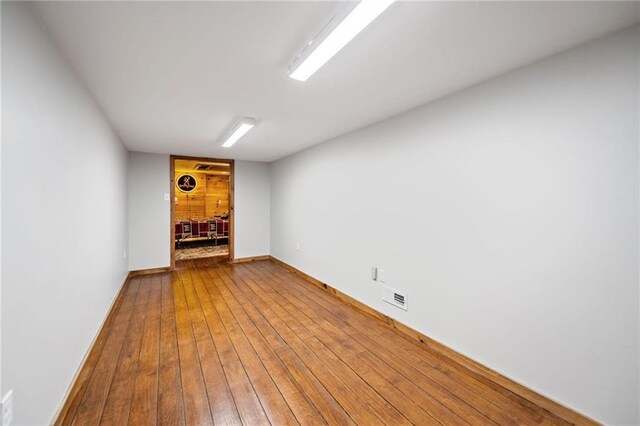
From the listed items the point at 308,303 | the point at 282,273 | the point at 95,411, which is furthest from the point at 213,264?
the point at 95,411

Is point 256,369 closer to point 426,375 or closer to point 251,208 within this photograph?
point 426,375

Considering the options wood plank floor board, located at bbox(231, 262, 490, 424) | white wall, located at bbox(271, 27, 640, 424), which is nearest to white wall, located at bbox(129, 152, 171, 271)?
wood plank floor board, located at bbox(231, 262, 490, 424)

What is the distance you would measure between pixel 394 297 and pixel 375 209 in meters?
0.96

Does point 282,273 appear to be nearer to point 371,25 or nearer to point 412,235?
point 412,235

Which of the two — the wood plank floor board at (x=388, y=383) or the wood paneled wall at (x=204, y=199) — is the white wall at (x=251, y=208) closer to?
the wood plank floor board at (x=388, y=383)

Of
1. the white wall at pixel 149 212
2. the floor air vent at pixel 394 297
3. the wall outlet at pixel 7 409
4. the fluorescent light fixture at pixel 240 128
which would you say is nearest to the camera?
the wall outlet at pixel 7 409

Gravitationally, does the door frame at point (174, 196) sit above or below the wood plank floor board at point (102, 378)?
above

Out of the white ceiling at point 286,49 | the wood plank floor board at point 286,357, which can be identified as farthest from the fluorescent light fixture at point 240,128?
the wood plank floor board at point 286,357

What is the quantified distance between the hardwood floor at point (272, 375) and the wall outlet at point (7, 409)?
62cm

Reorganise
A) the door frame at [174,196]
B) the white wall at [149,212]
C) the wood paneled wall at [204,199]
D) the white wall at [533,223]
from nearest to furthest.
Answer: the white wall at [533,223] < the white wall at [149,212] < the door frame at [174,196] < the wood paneled wall at [204,199]

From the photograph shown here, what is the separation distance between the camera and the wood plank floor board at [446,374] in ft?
5.33

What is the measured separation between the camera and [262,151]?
466 cm

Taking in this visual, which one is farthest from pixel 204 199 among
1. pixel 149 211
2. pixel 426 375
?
pixel 426 375

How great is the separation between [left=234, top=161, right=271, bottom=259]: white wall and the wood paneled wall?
439 centimetres
